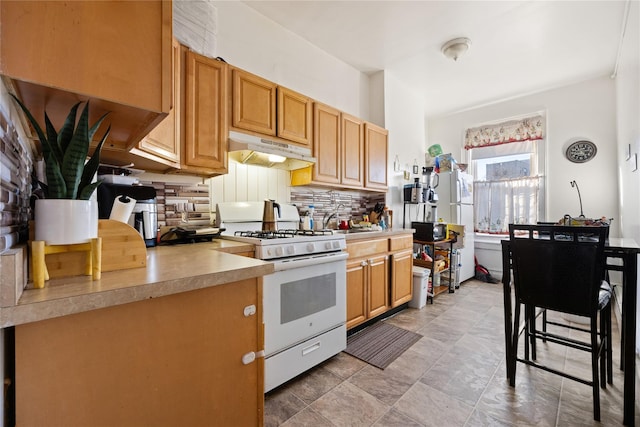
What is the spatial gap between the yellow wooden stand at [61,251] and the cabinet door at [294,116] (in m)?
1.71

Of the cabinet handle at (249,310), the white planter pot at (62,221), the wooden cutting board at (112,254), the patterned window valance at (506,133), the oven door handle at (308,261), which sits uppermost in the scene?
the patterned window valance at (506,133)

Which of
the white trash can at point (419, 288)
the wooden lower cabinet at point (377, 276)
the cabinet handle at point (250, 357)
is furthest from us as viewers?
the white trash can at point (419, 288)

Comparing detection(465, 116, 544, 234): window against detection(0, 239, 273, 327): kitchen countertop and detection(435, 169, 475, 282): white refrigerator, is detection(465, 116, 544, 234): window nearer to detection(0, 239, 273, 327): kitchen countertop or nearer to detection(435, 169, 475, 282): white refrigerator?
detection(435, 169, 475, 282): white refrigerator

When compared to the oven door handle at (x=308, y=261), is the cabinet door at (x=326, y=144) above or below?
above

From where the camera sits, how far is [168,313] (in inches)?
33.5

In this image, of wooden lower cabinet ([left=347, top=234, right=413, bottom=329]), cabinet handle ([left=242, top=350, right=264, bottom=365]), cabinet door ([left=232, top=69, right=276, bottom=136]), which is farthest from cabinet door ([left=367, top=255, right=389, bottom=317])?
cabinet handle ([left=242, top=350, right=264, bottom=365])

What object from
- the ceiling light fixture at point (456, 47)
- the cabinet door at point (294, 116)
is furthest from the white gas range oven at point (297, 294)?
the ceiling light fixture at point (456, 47)

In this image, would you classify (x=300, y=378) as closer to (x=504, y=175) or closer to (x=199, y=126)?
(x=199, y=126)

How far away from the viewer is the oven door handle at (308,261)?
171cm

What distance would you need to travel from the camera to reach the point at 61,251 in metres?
0.80

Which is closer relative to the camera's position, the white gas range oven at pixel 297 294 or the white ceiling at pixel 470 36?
the white gas range oven at pixel 297 294

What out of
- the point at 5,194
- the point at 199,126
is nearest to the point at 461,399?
the point at 5,194

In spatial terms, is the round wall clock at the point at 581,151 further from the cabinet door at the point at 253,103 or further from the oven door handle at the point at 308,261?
the cabinet door at the point at 253,103

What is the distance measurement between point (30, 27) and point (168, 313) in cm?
79
